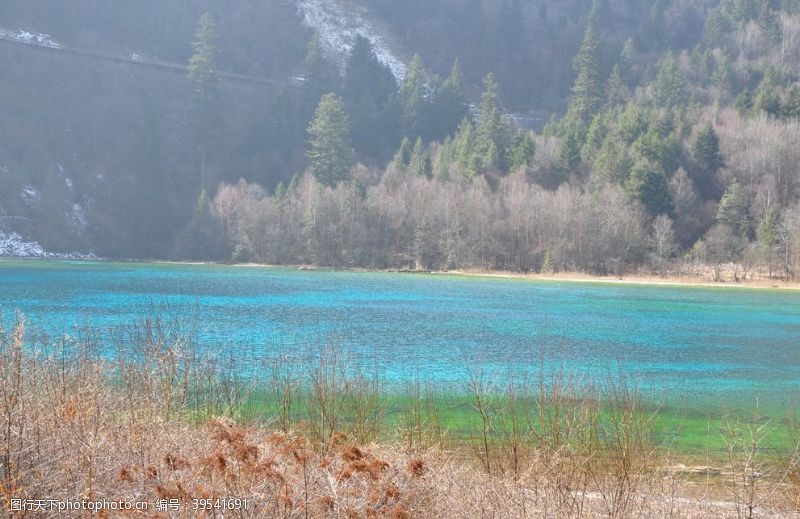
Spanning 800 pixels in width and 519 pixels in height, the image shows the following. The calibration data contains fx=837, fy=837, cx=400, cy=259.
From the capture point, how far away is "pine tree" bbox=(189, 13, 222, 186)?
4188 inches

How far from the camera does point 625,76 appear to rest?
121 metres

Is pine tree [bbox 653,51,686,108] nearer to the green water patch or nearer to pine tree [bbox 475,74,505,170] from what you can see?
pine tree [bbox 475,74,505,170]

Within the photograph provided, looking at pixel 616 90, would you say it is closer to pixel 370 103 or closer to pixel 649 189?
pixel 370 103

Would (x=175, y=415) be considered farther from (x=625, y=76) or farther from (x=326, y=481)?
(x=625, y=76)

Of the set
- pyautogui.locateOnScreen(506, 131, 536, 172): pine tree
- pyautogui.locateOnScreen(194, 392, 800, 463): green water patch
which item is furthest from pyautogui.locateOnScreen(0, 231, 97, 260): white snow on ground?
pyautogui.locateOnScreen(194, 392, 800, 463): green water patch

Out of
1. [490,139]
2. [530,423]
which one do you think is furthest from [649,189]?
[530,423]

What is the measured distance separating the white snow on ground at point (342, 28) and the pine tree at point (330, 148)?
37385 mm

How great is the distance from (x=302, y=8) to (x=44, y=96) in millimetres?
56227

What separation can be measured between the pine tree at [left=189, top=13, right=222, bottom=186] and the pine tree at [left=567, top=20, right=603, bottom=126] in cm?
4533

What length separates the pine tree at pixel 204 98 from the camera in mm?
106375

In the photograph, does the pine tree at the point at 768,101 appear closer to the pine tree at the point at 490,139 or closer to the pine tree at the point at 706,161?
the pine tree at the point at 706,161

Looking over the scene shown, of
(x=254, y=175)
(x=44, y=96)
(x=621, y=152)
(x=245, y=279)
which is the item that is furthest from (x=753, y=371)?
(x=44, y=96)

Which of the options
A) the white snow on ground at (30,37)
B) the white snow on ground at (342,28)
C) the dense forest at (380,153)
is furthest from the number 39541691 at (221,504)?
the white snow on ground at (342,28)

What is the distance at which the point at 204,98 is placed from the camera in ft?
355
